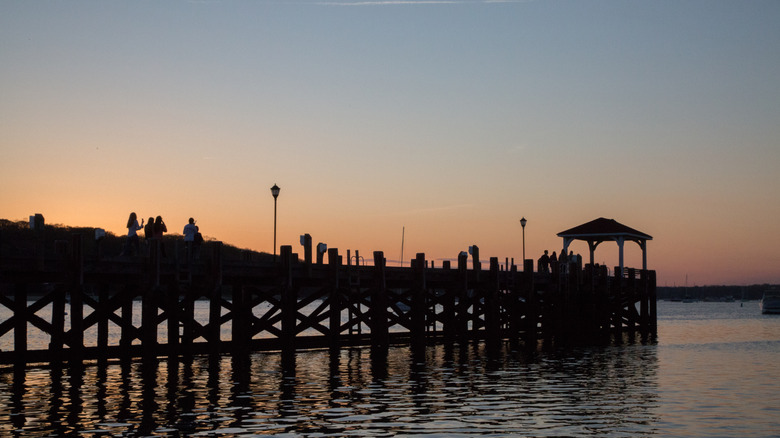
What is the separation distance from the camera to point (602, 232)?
5788cm

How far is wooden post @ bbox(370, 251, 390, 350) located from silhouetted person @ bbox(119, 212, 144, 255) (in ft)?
34.6

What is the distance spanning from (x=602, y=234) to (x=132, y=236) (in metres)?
35.9

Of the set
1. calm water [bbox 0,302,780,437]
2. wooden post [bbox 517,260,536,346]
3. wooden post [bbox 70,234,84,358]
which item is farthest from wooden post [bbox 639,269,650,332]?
wooden post [bbox 70,234,84,358]

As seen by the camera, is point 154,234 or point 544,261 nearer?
point 154,234

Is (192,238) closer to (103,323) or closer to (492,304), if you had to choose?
(103,323)

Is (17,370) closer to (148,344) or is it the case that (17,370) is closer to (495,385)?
(148,344)

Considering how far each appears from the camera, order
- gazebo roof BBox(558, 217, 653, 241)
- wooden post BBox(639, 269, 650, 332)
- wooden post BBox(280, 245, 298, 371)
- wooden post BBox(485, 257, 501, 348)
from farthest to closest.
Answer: wooden post BBox(639, 269, 650, 332) → gazebo roof BBox(558, 217, 653, 241) → wooden post BBox(485, 257, 501, 348) → wooden post BBox(280, 245, 298, 371)

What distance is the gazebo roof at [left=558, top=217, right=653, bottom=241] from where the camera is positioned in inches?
2276

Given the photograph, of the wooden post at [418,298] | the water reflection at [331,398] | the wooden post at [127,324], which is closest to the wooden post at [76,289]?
the water reflection at [331,398]

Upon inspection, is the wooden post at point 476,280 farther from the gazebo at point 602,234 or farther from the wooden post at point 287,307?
the gazebo at point 602,234

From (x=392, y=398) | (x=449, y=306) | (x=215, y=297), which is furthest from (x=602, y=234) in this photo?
(x=392, y=398)

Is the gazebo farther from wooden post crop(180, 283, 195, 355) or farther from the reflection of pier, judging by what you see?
wooden post crop(180, 283, 195, 355)

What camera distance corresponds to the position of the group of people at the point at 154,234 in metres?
29.0

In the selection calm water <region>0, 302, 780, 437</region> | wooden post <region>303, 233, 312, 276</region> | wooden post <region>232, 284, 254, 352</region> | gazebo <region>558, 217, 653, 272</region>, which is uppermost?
gazebo <region>558, 217, 653, 272</region>
